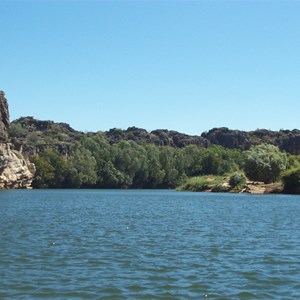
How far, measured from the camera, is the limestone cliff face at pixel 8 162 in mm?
117838

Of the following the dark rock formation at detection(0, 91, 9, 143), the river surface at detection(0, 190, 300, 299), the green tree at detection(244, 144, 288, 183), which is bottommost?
the river surface at detection(0, 190, 300, 299)

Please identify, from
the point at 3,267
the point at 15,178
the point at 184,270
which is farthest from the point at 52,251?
the point at 15,178

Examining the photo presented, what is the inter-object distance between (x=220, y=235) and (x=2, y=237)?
11872mm

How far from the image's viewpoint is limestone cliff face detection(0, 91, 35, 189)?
117838 mm

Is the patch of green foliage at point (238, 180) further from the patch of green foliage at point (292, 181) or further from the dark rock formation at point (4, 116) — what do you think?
the dark rock formation at point (4, 116)

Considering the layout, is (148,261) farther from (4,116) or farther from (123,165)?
(123,165)

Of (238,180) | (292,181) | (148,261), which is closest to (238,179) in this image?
(238,180)

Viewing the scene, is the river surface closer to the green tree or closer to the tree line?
the green tree

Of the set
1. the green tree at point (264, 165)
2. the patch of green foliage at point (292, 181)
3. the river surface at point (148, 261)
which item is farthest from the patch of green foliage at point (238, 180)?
the river surface at point (148, 261)

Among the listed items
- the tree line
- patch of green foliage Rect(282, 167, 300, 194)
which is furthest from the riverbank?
the tree line

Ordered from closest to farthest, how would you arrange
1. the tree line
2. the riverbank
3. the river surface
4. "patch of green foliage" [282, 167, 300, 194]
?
the river surface → "patch of green foliage" [282, 167, 300, 194] → the riverbank → the tree line

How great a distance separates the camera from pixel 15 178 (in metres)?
124

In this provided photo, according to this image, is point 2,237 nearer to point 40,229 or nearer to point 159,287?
point 40,229

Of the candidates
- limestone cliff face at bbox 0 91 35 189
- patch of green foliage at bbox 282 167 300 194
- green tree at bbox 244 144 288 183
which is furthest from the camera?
limestone cliff face at bbox 0 91 35 189
